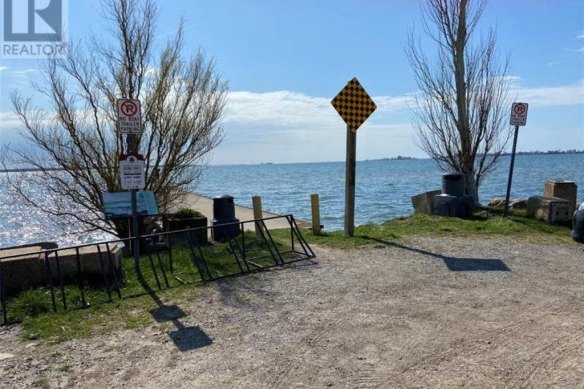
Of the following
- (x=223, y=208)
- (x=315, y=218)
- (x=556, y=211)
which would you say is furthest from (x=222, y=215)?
(x=556, y=211)

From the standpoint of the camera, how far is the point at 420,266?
7.73 metres

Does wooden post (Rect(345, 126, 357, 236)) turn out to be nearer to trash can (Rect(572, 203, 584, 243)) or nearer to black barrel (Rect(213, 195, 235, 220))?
black barrel (Rect(213, 195, 235, 220))

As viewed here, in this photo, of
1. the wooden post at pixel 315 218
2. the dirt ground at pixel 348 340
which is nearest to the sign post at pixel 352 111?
the wooden post at pixel 315 218

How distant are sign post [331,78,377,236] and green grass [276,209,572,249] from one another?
811mm

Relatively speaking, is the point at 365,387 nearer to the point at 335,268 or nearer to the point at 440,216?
the point at 335,268

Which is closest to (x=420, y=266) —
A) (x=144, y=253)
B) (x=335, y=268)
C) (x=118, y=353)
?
(x=335, y=268)

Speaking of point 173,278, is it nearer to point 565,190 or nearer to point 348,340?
point 348,340

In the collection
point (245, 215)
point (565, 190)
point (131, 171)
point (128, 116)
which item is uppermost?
point (128, 116)

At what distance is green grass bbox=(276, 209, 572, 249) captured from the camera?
998cm

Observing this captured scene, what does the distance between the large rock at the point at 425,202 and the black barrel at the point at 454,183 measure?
75 cm

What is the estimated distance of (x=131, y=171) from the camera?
681 centimetres

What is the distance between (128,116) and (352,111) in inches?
196

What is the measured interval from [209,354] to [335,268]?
3572 millimetres

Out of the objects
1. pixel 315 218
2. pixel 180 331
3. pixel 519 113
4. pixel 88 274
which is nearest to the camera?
pixel 180 331
